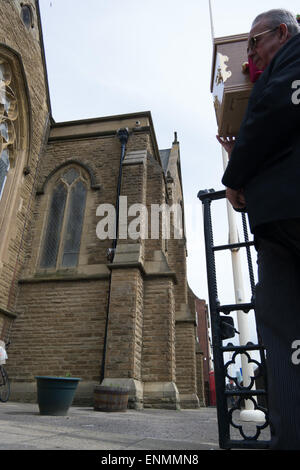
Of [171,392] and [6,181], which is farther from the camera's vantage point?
[6,181]

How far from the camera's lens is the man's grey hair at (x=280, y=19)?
1.42 metres

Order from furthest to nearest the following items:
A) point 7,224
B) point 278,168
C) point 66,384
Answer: point 7,224 < point 66,384 < point 278,168

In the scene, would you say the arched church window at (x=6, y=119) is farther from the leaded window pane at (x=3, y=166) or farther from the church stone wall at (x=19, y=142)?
the church stone wall at (x=19, y=142)

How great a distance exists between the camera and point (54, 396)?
15.9 feet

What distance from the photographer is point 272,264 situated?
3.94 feet

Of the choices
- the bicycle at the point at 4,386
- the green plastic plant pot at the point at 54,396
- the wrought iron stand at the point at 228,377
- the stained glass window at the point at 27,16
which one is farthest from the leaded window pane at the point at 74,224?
the wrought iron stand at the point at 228,377

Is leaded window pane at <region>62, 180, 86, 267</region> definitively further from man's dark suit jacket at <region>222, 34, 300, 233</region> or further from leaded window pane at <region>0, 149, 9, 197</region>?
man's dark suit jacket at <region>222, 34, 300, 233</region>

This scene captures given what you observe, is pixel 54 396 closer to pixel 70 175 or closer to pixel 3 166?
pixel 3 166

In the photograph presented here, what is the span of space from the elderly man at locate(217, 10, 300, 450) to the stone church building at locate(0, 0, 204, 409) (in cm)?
666

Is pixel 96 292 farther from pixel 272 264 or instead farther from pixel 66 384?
pixel 272 264

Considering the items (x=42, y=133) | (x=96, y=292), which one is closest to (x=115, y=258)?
(x=96, y=292)

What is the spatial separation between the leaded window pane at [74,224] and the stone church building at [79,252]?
3 centimetres

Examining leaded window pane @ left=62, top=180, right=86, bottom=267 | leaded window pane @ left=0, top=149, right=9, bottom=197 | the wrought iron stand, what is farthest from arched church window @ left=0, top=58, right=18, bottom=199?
the wrought iron stand

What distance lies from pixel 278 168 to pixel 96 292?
26.7 feet
